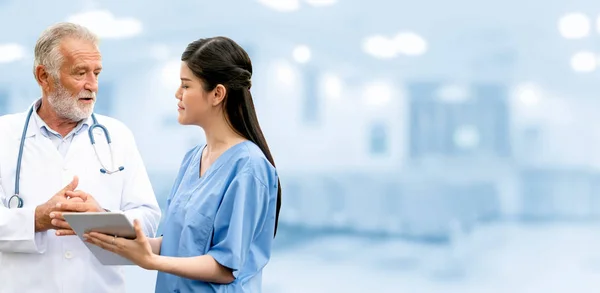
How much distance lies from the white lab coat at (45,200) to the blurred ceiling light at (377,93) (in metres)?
1.94

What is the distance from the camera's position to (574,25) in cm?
363

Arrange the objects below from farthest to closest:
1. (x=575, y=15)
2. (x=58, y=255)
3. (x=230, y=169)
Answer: (x=575, y=15), (x=58, y=255), (x=230, y=169)

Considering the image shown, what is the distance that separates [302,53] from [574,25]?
4.26 feet

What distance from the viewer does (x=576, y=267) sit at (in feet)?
12.0

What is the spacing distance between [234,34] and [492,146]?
136 cm

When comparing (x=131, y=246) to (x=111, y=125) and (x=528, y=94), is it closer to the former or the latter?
(x=111, y=125)

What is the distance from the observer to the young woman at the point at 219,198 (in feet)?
5.18

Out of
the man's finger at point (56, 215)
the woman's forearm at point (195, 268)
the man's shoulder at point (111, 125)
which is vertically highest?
the man's shoulder at point (111, 125)

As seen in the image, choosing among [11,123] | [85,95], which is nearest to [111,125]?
[85,95]

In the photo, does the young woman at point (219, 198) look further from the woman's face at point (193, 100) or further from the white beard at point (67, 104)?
the white beard at point (67, 104)

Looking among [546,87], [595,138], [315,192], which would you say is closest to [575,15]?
[546,87]

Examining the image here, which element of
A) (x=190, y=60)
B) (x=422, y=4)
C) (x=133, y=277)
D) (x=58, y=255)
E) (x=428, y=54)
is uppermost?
(x=422, y=4)

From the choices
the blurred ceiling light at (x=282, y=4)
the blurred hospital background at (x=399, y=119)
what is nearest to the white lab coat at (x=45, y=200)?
the blurred hospital background at (x=399, y=119)

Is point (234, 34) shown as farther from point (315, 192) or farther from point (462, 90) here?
point (462, 90)
